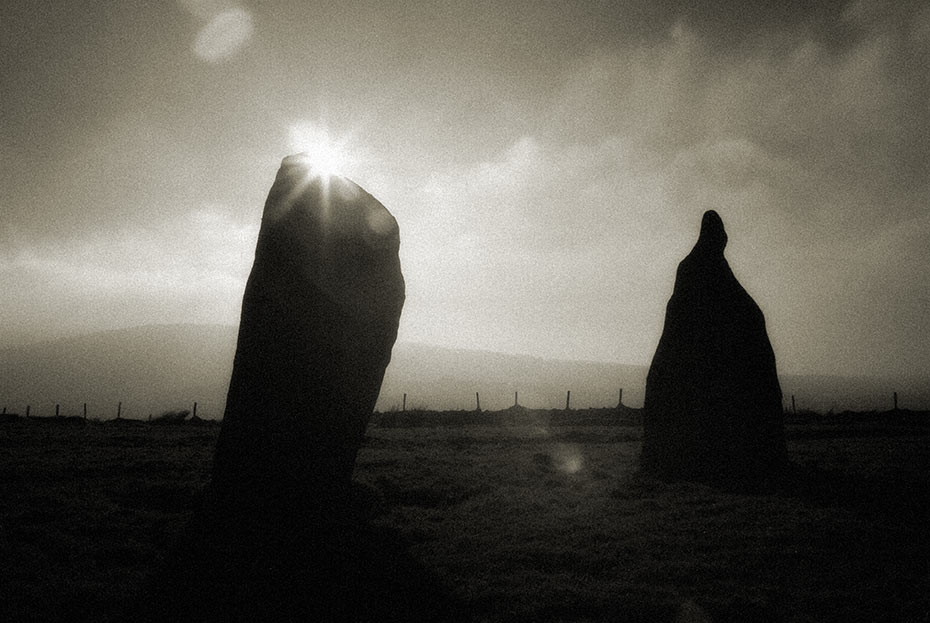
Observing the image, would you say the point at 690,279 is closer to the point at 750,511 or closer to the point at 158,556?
the point at 750,511

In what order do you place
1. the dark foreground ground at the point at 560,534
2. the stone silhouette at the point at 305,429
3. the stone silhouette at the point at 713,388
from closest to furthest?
the dark foreground ground at the point at 560,534, the stone silhouette at the point at 305,429, the stone silhouette at the point at 713,388

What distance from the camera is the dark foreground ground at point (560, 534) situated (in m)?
5.82

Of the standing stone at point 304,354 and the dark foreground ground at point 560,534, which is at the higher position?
the standing stone at point 304,354

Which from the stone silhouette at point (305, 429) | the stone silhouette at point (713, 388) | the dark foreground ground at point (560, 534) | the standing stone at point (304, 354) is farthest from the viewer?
the stone silhouette at point (713, 388)

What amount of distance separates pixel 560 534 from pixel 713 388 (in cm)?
656

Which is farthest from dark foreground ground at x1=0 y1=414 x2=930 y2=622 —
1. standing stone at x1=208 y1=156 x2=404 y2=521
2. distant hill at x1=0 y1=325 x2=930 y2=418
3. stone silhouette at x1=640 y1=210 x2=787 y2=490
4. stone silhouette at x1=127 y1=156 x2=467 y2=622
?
distant hill at x1=0 y1=325 x2=930 y2=418

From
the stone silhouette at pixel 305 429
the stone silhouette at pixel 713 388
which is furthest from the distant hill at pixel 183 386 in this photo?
the stone silhouette at pixel 305 429

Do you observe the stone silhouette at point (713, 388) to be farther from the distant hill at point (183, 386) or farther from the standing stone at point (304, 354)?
the distant hill at point (183, 386)

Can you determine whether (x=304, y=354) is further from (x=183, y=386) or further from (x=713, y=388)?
(x=183, y=386)

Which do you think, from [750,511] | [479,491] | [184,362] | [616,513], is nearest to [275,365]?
[479,491]

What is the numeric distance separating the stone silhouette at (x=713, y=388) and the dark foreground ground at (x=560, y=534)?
974 mm

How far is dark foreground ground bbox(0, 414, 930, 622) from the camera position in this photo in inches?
229

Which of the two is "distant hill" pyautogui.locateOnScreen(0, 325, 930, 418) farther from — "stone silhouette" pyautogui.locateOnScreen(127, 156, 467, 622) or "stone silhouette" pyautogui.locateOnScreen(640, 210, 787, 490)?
"stone silhouette" pyautogui.locateOnScreen(127, 156, 467, 622)

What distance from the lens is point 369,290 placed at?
9.40m
